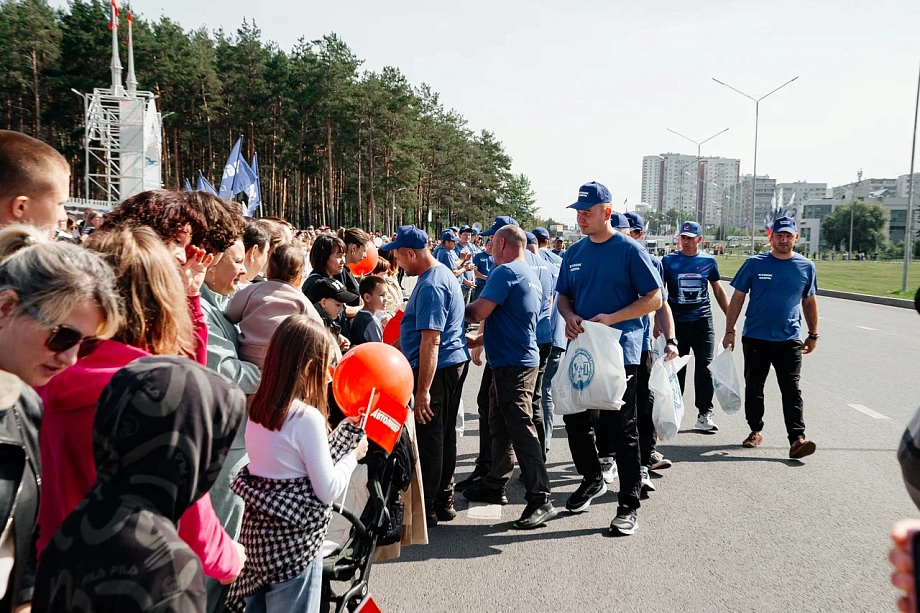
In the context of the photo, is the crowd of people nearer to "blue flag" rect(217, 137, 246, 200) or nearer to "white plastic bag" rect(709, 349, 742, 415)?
"white plastic bag" rect(709, 349, 742, 415)

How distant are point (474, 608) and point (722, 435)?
14.2 feet

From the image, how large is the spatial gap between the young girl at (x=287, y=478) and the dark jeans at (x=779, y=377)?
194 inches

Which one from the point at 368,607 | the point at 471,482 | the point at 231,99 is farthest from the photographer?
the point at 231,99

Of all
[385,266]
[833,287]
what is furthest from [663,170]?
[385,266]

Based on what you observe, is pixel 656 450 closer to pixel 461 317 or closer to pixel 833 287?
pixel 461 317

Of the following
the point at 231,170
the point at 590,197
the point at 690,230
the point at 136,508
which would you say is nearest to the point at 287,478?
the point at 136,508

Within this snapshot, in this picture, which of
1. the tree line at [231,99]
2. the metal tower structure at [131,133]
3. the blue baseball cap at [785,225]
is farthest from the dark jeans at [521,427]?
the tree line at [231,99]

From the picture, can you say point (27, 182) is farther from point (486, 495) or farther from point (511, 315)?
point (486, 495)

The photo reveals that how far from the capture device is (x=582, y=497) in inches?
206

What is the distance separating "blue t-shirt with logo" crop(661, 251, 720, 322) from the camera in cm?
758

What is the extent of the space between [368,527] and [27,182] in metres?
2.06

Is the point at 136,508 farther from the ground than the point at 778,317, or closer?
farther from the ground

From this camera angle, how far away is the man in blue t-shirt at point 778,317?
666cm

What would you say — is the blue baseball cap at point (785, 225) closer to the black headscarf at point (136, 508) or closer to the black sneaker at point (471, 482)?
the black sneaker at point (471, 482)
